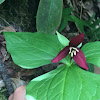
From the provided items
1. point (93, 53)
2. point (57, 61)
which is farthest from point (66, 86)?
point (93, 53)

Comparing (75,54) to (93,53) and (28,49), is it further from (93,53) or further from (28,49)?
(28,49)

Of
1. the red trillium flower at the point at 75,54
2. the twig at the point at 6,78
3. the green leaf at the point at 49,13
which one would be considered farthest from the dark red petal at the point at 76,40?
the twig at the point at 6,78

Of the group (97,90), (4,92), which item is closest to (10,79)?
(4,92)

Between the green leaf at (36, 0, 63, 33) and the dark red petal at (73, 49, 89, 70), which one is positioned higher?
the green leaf at (36, 0, 63, 33)

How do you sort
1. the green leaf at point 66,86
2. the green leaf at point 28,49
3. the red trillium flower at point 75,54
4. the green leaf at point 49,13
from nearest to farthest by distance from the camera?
the green leaf at point 66,86 → the red trillium flower at point 75,54 → the green leaf at point 28,49 → the green leaf at point 49,13

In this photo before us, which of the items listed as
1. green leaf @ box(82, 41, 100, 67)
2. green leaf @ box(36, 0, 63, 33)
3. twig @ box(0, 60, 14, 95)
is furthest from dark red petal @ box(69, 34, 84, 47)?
twig @ box(0, 60, 14, 95)

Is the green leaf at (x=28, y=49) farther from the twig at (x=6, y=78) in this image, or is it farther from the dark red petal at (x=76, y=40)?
the twig at (x=6, y=78)

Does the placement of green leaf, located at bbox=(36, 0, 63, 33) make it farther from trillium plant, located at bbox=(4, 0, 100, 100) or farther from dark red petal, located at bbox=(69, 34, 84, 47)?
dark red petal, located at bbox=(69, 34, 84, 47)

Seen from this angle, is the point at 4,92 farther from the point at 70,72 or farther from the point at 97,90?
the point at 97,90
